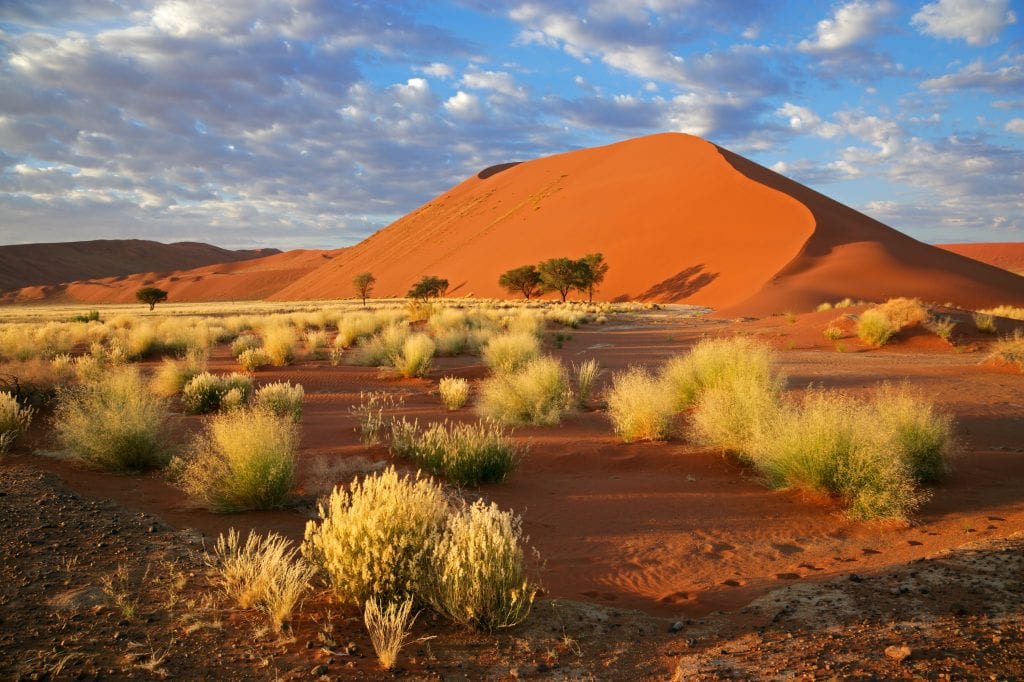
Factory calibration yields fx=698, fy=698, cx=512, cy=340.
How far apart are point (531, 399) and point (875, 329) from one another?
14219 millimetres

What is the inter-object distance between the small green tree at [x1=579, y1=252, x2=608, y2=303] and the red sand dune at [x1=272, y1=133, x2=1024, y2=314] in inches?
104

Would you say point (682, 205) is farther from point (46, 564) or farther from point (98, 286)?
point (98, 286)

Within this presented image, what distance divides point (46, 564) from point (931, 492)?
7732mm

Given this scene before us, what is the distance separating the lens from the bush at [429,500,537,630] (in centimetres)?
413

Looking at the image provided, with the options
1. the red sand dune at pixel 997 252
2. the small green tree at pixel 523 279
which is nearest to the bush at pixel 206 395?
the small green tree at pixel 523 279

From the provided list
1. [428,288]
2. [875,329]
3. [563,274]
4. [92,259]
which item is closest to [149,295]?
[428,288]

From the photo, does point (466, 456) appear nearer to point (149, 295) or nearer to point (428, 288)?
point (428, 288)

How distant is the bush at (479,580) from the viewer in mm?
4129

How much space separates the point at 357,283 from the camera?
72.4 m

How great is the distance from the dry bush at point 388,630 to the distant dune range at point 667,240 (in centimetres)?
3646

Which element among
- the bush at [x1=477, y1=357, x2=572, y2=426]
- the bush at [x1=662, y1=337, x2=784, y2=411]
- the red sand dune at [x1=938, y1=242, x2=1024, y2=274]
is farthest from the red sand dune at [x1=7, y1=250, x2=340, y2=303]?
the red sand dune at [x1=938, y1=242, x2=1024, y2=274]

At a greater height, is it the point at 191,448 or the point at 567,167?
the point at 567,167

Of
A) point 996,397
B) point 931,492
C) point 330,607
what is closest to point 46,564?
point 330,607

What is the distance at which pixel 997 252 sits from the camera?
13675 centimetres
